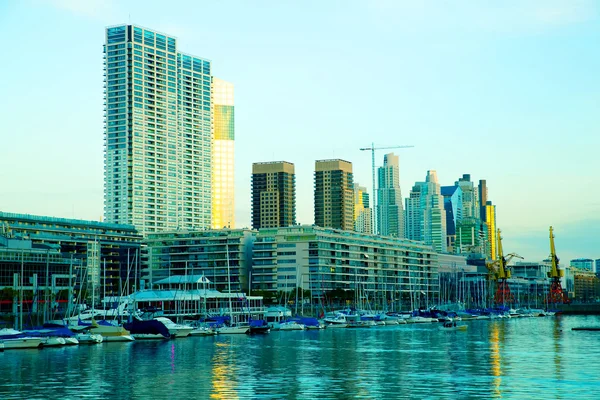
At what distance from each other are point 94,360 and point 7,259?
101 metres

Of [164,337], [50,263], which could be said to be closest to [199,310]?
[50,263]

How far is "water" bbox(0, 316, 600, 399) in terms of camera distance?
59594 millimetres

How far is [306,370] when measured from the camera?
7550 cm

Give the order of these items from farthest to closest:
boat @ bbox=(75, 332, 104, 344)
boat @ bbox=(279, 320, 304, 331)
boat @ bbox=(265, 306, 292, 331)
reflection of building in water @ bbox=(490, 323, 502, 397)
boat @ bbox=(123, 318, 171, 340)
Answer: boat @ bbox=(265, 306, 292, 331)
boat @ bbox=(279, 320, 304, 331)
boat @ bbox=(123, 318, 171, 340)
boat @ bbox=(75, 332, 104, 344)
reflection of building in water @ bbox=(490, 323, 502, 397)

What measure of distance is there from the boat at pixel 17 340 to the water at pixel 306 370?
2.83 m

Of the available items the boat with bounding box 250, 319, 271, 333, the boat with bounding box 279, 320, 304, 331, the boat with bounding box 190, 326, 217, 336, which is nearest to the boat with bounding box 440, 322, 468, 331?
the boat with bounding box 279, 320, 304, 331

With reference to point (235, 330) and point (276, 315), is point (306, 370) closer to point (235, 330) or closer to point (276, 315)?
point (235, 330)

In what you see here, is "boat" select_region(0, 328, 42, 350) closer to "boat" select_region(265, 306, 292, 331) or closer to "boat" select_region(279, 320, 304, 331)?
"boat" select_region(279, 320, 304, 331)

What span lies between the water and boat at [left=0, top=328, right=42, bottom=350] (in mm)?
2826

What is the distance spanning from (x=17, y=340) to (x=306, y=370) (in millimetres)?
47496

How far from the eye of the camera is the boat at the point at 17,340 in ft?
340

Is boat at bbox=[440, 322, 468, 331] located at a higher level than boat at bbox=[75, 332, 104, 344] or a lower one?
lower

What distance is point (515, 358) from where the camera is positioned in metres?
87.6

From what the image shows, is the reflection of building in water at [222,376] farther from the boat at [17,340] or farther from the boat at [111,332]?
the boat at [17,340]
